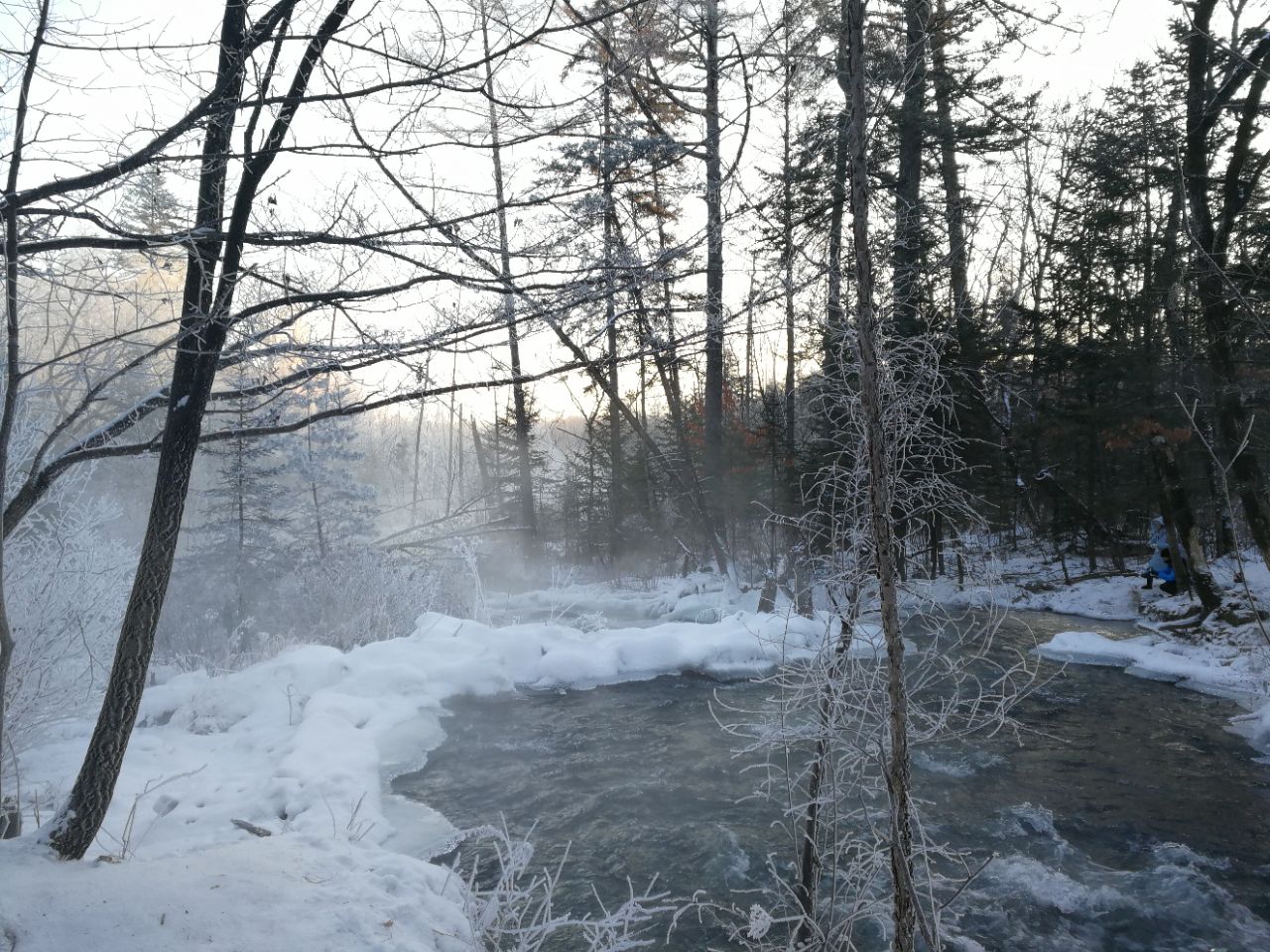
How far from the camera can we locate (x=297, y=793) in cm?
549

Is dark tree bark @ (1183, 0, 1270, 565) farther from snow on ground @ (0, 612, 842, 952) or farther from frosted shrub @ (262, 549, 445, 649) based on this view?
frosted shrub @ (262, 549, 445, 649)

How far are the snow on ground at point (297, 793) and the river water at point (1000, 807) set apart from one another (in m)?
0.63

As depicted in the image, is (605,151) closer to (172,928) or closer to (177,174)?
(177,174)

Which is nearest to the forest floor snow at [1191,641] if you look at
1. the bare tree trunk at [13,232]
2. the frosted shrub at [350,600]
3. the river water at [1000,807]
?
the river water at [1000,807]

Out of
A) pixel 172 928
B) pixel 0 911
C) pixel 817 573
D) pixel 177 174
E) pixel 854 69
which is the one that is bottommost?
pixel 172 928

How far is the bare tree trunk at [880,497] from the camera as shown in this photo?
2.42 m

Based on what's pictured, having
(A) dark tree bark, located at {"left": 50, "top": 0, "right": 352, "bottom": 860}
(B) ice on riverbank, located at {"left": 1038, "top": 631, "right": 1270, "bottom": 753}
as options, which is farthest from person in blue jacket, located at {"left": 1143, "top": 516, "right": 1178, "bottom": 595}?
(A) dark tree bark, located at {"left": 50, "top": 0, "right": 352, "bottom": 860}

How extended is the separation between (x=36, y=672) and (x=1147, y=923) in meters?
7.85

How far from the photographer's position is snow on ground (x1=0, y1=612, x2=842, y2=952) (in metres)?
2.80

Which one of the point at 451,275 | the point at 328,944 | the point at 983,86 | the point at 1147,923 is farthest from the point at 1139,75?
the point at 328,944

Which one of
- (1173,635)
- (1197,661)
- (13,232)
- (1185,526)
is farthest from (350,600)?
(1185,526)

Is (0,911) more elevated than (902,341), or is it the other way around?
(902,341)

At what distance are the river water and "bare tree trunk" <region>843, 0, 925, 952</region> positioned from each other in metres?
1.13

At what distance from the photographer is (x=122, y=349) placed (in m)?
3.52
